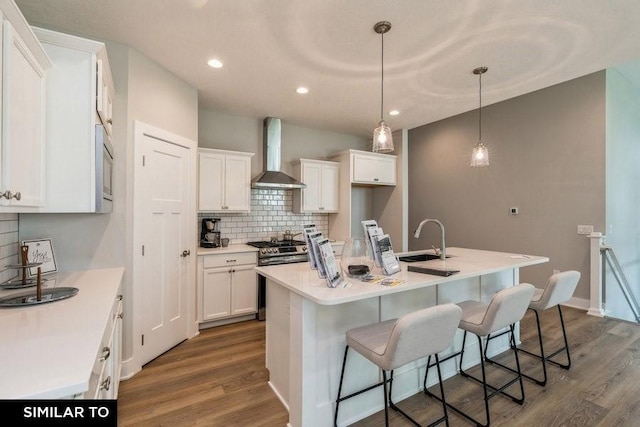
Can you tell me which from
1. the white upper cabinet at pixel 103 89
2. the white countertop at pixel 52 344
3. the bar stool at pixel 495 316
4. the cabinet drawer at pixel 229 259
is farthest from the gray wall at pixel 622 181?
the white upper cabinet at pixel 103 89

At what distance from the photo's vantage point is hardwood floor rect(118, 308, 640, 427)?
1936mm

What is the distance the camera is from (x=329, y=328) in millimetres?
1840

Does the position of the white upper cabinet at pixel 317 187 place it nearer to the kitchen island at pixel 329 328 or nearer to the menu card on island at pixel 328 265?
the kitchen island at pixel 329 328

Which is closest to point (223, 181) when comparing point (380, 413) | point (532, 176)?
point (380, 413)

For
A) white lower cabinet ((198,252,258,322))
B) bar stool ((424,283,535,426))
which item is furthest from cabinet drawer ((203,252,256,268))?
bar stool ((424,283,535,426))

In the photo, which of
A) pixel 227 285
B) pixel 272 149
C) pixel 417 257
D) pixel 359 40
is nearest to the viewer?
pixel 359 40

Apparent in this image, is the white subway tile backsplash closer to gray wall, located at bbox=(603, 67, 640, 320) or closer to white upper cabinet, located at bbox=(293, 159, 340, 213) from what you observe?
white upper cabinet, located at bbox=(293, 159, 340, 213)

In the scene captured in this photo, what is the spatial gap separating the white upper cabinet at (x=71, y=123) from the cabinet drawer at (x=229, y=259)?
171 cm

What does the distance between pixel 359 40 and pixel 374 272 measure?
6.14ft

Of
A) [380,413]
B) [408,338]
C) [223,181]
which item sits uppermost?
[223,181]

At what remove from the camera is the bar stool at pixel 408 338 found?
1.44 metres

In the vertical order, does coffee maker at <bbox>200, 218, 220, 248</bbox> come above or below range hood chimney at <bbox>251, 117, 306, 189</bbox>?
below

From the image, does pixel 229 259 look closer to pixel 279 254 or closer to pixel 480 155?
pixel 279 254

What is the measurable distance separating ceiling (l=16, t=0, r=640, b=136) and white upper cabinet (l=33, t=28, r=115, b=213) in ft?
1.99
